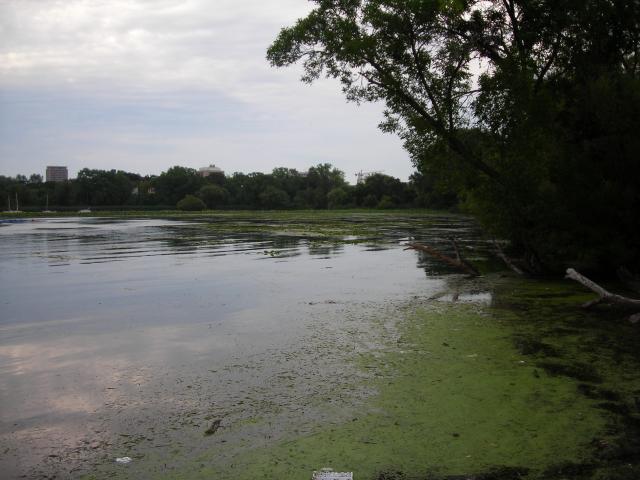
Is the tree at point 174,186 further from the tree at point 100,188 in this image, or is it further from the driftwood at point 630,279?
the driftwood at point 630,279

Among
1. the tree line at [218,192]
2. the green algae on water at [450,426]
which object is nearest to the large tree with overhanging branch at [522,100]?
the green algae on water at [450,426]

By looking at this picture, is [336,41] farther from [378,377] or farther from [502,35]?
[378,377]

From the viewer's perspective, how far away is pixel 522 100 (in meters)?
12.8

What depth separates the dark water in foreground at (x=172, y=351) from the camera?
194 inches

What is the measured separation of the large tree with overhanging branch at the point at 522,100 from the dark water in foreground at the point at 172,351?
3276 millimetres

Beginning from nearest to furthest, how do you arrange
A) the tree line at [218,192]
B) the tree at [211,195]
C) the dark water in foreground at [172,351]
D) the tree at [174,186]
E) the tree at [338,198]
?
1. the dark water in foreground at [172,351]
2. the tree line at [218,192]
3. the tree at [338,198]
4. the tree at [211,195]
5. the tree at [174,186]

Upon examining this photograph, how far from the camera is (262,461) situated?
14.3 feet

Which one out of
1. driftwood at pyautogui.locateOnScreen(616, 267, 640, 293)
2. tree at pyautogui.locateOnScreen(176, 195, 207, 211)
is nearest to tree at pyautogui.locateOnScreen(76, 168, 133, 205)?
tree at pyautogui.locateOnScreen(176, 195, 207, 211)

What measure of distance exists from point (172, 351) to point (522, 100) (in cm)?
963

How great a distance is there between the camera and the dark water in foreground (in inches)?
194

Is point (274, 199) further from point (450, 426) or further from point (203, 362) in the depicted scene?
point (450, 426)

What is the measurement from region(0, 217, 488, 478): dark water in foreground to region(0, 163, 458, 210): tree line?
74120 mm

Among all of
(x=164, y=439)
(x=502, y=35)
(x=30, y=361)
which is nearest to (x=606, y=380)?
(x=164, y=439)

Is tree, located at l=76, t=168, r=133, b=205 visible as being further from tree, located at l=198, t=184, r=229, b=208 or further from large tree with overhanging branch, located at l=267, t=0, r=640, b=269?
large tree with overhanging branch, located at l=267, t=0, r=640, b=269
